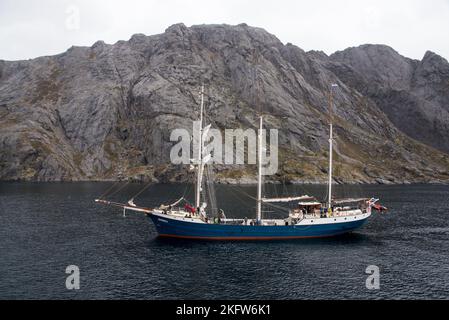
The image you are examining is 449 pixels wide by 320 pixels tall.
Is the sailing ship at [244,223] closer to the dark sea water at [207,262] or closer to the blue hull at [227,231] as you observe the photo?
the blue hull at [227,231]


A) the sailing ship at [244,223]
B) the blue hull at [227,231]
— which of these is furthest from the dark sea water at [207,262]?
the sailing ship at [244,223]

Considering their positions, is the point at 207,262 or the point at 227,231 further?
the point at 227,231

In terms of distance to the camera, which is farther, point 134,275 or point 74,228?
point 74,228

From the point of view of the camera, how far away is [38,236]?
66688 mm

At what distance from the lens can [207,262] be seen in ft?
176

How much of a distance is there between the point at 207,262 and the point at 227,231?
11.9 meters

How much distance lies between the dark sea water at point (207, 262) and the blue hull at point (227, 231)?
1620mm

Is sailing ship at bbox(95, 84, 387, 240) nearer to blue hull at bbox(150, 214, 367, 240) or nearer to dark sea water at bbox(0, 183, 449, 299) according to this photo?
blue hull at bbox(150, 214, 367, 240)

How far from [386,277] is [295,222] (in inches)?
835

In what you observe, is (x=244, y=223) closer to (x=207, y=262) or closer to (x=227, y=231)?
(x=227, y=231)

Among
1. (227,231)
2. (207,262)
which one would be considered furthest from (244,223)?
(207,262)
